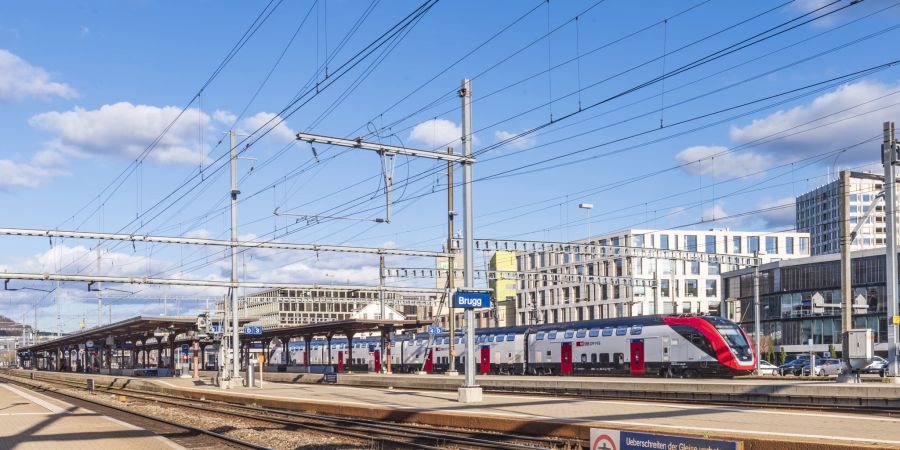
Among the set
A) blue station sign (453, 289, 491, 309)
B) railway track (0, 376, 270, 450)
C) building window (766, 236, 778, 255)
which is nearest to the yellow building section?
building window (766, 236, 778, 255)

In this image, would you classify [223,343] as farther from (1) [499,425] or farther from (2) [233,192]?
(1) [499,425]

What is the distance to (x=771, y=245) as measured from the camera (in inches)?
4663

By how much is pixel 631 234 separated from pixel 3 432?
90.8m

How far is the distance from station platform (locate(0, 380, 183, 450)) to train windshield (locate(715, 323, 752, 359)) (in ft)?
94.6

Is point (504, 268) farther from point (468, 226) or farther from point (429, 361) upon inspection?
point (468, 226)

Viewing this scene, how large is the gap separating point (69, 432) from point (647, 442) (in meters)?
18.2

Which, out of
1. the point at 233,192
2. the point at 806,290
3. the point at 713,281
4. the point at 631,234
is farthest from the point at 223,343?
the point at 713,281

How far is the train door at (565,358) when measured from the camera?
52172mm

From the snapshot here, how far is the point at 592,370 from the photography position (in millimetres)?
50188

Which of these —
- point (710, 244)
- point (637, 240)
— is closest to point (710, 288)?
point (710, 244)

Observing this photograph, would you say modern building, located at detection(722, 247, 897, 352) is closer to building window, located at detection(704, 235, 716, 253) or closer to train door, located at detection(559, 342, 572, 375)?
building window, located at detection(704, 235, 716, 253)

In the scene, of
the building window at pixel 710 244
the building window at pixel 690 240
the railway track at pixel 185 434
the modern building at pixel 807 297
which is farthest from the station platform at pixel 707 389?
the building window at pixel 690 240

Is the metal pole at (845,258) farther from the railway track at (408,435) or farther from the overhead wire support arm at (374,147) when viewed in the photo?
the railway track at (408,435)

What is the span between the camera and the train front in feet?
142
